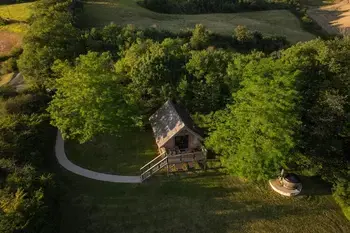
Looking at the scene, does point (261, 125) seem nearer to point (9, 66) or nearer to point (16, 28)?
point (9, 66)

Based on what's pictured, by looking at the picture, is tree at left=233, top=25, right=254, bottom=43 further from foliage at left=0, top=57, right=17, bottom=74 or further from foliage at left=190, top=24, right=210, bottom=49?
foliage at left=0, top=57, right=17, bottom=74

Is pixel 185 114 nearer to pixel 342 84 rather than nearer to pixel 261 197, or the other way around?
pixel 261 197

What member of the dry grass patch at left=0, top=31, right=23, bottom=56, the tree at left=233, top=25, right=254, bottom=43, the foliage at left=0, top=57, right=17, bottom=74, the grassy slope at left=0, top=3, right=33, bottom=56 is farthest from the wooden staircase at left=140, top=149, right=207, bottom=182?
the tree at left=233, top=25, right=254, bottom=43

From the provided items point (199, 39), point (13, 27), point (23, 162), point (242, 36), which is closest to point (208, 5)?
point (242, 36)

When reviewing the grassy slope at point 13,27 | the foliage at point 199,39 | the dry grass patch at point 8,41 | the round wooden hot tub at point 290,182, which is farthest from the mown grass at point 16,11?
the round wooden hot tub at point 290,182

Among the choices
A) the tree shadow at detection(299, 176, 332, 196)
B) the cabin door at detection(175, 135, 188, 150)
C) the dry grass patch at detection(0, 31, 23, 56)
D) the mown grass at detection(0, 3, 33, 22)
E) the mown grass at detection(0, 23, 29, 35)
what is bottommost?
the tree shadow at detection(299, 176, 332, 196)
